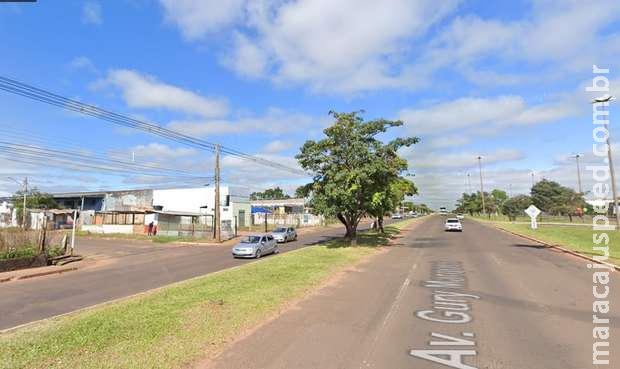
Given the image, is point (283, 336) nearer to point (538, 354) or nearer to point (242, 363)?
point (242, 363)

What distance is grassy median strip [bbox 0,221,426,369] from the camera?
6.51 metres

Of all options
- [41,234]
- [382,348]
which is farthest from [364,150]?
[382,348]

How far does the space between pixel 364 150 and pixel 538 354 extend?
66.1 feet

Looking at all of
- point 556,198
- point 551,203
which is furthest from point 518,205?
point 556,198

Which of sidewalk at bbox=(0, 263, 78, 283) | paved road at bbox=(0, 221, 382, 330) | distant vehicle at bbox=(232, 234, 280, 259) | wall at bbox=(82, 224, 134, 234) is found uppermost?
wall at bbox=(82, 224, 134, 234)

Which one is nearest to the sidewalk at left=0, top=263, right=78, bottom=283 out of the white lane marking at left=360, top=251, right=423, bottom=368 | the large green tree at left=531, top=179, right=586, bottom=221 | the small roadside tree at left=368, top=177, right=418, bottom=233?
the white lane marking at left=360, top=251, right=423, bottom=368

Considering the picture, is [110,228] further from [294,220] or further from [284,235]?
[294,220]

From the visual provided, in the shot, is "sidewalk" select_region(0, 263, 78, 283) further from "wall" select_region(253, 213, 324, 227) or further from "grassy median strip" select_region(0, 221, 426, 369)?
"wall" select_region(253, 213, 324, 227)

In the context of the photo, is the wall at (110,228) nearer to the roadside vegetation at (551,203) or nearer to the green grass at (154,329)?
the green grass at (154,329)

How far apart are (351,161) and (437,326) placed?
18872 mm

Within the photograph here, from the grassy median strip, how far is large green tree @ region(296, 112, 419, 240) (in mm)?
13436

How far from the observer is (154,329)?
797cm

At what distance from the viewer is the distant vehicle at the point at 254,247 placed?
25.5m

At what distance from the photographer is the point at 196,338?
24.6ft
